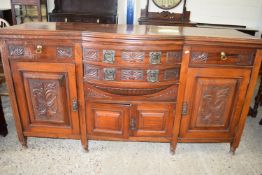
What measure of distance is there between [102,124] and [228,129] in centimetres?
101

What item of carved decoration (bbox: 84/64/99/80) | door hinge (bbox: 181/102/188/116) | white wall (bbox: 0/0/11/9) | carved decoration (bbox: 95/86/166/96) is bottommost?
door hinge (bbox: 181/102/188/116)

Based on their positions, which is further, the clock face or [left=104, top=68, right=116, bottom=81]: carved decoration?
the clock face

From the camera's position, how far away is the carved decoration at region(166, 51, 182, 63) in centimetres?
141

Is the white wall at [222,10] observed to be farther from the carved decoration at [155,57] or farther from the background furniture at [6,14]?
the carved decoration at [155,57]

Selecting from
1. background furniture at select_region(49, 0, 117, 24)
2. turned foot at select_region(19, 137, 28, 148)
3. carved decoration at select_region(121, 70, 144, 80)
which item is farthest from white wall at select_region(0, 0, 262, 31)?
turned foot at select_region(19, 137, 28, 148)

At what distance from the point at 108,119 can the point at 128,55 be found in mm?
532

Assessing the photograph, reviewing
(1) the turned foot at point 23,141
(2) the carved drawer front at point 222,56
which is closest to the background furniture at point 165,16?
(2) the carved drawer front at point 222,56

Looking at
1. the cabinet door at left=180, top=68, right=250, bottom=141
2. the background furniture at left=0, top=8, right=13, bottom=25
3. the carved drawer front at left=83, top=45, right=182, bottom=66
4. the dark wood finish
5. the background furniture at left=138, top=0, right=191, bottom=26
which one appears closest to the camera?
the carved drawer front at left=83, top=45, right=182, bottom=66

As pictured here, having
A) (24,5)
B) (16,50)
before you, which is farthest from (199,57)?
(24,5)

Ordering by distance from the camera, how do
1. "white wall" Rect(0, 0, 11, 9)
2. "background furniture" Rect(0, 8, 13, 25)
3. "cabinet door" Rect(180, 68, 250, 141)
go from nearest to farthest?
"cabinet door" Rect(180, 68, 250, 141), "background furniture" Rect(0, 8, 13, 25), "white wall" Rect(0, 0, 11, 9)

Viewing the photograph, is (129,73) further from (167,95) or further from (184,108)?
(184,108)

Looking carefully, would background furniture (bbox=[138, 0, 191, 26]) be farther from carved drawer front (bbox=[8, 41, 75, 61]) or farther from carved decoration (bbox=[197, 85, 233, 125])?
carved drawer front (bbox=[8, 41, 75, 61])

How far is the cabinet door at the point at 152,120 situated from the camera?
61.7 inches

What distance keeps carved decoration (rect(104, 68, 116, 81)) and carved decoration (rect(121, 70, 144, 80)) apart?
6cm
